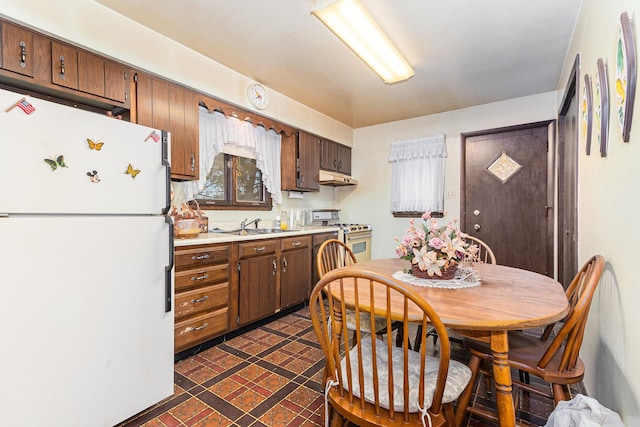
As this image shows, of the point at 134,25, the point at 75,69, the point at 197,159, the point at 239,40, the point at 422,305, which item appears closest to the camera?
the point at 422,305

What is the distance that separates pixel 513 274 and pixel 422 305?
49.4 inches

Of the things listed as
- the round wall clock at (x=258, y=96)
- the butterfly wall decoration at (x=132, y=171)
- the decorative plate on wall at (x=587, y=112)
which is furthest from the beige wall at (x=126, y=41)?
the decorative plate on wall at (x=587, y=112)

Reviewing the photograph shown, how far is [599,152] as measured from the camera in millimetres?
1539

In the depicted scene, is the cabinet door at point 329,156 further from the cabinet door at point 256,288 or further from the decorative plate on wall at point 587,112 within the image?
the decorative plate on wall at point 587,112

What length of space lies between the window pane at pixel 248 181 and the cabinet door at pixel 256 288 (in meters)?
0.88

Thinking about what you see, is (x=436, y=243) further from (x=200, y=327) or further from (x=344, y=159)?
(x=344, y=159)

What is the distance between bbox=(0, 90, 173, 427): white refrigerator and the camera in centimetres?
122

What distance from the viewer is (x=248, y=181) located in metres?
3.45

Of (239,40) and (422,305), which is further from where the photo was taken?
(239,40)

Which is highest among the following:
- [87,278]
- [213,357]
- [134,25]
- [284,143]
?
[134,25]

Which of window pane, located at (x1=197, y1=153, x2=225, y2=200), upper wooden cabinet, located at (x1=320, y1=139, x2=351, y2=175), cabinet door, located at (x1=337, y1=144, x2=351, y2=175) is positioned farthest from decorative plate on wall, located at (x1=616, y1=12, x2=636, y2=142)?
cabinet door, located at (x1=337, y1=144, x2=351, y2=175)

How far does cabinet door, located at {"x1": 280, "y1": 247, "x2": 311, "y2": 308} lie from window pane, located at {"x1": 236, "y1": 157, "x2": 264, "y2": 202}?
84cm

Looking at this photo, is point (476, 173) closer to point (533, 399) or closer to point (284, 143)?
point (284, 143)

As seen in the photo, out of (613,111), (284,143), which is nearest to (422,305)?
(613,111)
